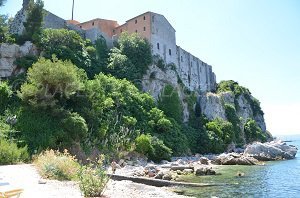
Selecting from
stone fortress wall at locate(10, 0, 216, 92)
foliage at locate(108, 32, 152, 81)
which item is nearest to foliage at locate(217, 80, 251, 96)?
stone fortress wall at locate(10, 0, 216, 92)

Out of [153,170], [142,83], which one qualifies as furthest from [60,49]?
[153,170]

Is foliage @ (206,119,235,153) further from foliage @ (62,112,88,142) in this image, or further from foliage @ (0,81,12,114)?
foliage @ (0,81,12,114)

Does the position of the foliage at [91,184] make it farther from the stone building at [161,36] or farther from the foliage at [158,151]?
the stone building at [161,36]

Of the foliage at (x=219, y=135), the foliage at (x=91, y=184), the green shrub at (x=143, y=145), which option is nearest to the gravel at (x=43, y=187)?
the foliage at (x=91, y=184)

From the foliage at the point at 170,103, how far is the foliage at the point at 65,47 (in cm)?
1036

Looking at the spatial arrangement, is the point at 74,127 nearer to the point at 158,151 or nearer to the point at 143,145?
the point at 143,145

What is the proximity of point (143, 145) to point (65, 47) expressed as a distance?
1308 cm

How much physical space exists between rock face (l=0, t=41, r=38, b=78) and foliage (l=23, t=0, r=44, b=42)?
6.13 ft

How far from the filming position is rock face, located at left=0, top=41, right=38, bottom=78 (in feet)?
91.5

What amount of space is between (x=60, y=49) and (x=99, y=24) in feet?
58.5

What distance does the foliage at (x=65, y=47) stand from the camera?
32.0 m

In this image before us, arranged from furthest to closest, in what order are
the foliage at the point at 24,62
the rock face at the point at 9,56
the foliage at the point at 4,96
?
the foliage at the point at 24,62 → the rock face at the point at 9,56 → the foliage at the point at 4,96

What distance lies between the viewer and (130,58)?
41.5m

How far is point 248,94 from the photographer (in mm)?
71250
